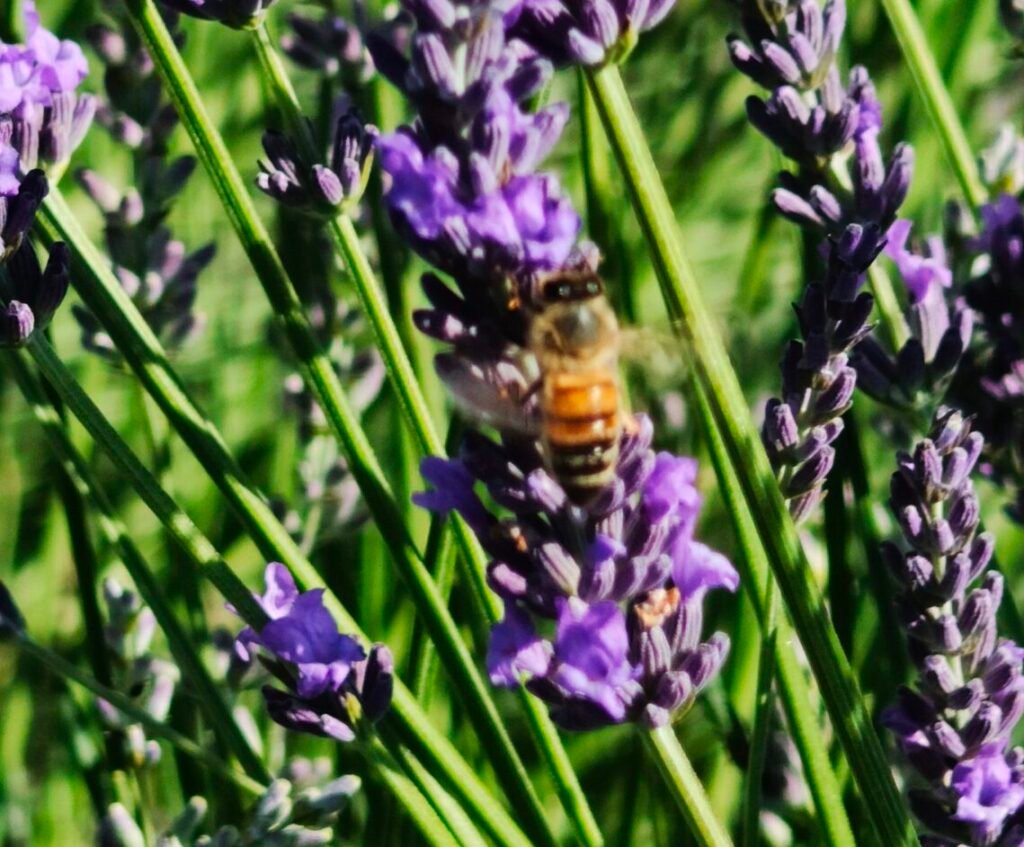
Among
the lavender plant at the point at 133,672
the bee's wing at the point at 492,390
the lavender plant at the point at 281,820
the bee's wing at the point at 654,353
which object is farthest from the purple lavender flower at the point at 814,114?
the lavender plant at the point at 133,672

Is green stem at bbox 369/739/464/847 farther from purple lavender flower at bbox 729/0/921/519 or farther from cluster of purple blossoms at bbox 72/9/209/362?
cluster of purple blossoms at bbox 72/9/209/362

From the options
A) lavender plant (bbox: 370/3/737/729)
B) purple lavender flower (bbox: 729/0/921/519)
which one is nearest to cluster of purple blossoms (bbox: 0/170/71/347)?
lavender plant (bbox: 370/3/737/729)

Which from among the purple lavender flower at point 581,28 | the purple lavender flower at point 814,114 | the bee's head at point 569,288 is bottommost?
the bee's head at point 569,288

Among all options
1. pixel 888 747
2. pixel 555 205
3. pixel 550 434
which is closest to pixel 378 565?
pixel 888 747

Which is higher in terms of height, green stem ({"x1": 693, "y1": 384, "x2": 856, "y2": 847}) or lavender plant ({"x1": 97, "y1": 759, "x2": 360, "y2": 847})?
green stem ({"x1": 693, "y1": 384, "x2": 856, "y2": 847})

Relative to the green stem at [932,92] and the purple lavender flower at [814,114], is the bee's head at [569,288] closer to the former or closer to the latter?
the purple lavender flower at [814,114]

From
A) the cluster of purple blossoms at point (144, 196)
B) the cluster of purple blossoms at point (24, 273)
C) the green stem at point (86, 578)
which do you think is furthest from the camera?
the cluster of purple blossoms at point (144, 196)
